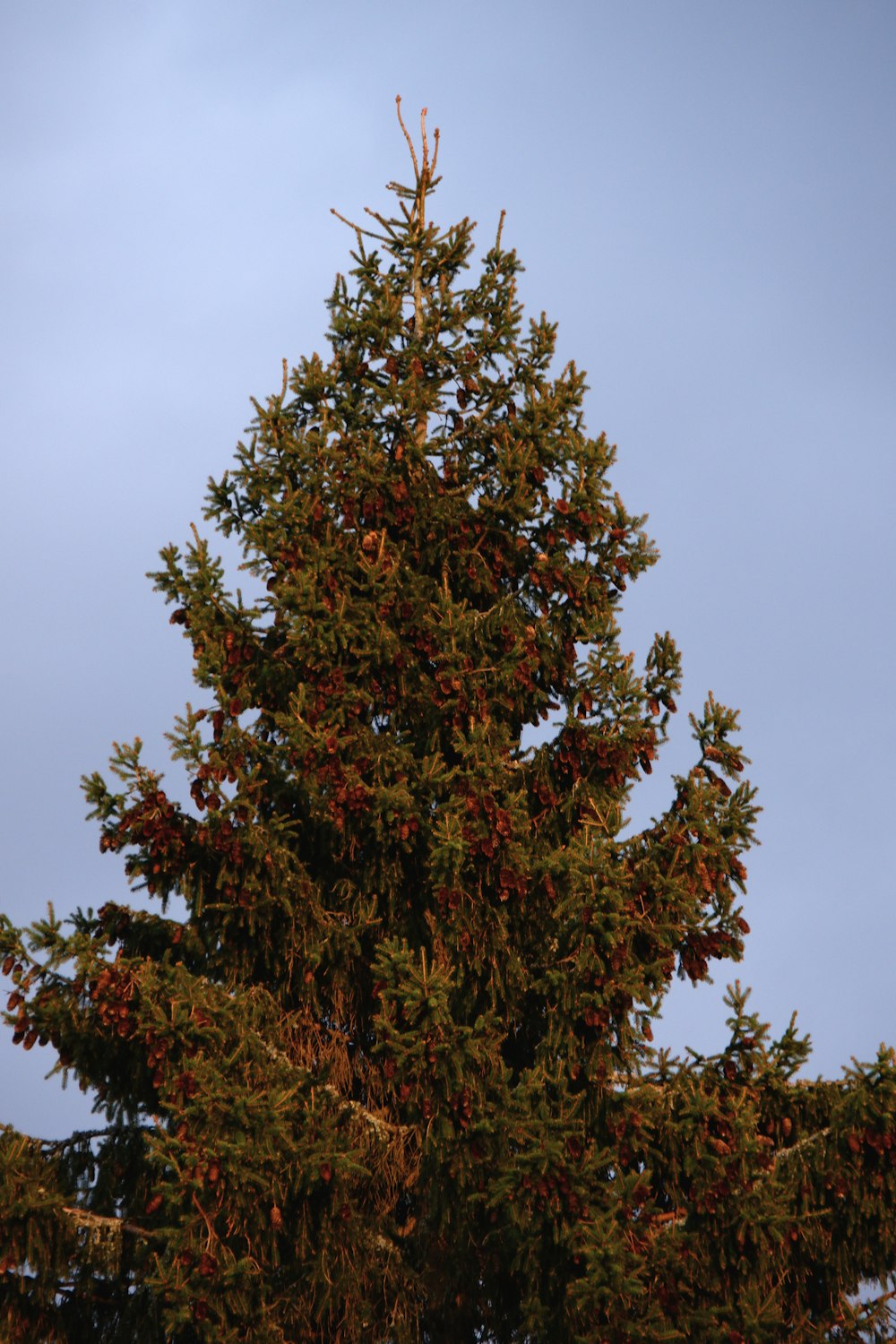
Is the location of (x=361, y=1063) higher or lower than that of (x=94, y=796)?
lower

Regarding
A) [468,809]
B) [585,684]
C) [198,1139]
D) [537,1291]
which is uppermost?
[585,684]

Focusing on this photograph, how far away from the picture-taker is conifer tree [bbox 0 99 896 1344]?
983 centimetres

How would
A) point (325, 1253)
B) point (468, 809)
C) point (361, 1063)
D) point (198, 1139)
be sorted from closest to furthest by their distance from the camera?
point (198, 1139), point (325, 1253), point (468, 809), point (361, 1063)

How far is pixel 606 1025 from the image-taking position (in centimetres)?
1076

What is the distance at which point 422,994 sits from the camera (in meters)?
9.88

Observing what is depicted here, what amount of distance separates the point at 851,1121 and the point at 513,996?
2.62 meters

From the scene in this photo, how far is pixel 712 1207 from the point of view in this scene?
33.4 feet

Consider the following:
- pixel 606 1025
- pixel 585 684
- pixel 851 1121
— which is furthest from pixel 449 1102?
pixel 585 684

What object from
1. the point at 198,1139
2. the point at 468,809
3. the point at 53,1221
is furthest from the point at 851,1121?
the point at 53,1221

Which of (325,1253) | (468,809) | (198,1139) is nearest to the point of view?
(198,1139)

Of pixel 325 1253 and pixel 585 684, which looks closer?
pixel 325 1253

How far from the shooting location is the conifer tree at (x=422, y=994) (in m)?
9.83

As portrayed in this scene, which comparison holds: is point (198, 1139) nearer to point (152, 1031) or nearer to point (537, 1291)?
point (152, 1031)

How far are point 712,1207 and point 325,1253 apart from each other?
8.55 feet
